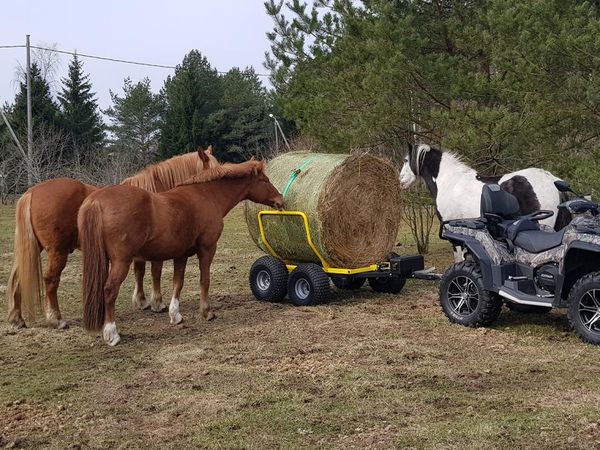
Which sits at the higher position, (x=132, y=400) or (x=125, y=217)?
(x=125, y=217)

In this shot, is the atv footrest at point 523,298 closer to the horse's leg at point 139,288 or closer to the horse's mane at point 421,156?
the horse's mane at point 421,156

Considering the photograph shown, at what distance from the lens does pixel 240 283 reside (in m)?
10.2

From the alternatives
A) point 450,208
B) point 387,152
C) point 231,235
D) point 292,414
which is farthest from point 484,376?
point 231,235

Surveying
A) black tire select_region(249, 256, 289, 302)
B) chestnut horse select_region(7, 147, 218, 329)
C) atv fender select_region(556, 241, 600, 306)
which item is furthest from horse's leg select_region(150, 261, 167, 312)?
atv fender select_region(556, 241, 600, 306)

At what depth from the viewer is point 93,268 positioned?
633cm

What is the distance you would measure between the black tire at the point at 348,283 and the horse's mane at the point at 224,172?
6.01ft

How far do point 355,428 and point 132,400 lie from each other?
1.64m

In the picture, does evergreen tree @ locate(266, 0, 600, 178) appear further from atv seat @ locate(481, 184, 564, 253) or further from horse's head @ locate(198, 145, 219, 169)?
horse's head @ locate(198, 145, 219, 169)

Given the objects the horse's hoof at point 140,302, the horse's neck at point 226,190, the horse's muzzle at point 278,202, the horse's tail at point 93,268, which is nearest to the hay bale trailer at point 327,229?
the horse's muzzle at point 278,202

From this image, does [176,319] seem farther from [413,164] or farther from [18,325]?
[413,164]

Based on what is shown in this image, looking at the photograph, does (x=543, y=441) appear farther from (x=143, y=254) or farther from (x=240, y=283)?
(x=240, y=283)

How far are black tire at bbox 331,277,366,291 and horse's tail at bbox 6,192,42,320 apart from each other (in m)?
3.56

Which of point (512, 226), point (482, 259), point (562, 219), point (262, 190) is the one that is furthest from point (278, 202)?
point (562, 219)

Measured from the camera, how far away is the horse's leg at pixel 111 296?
21.1ft
